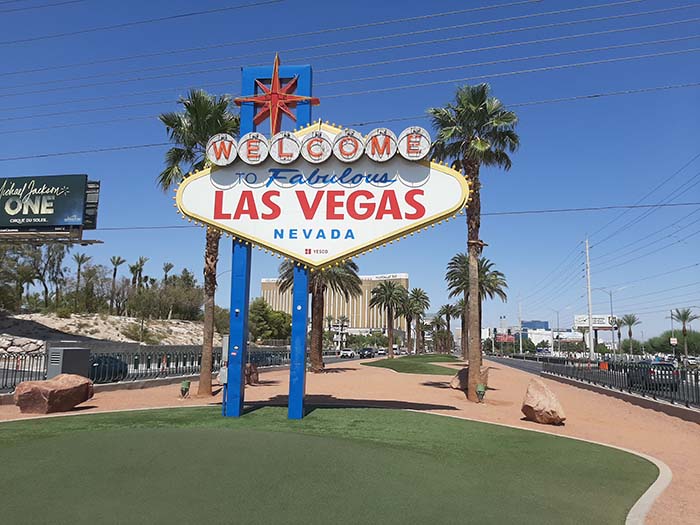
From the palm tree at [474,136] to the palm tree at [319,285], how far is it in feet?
44.8

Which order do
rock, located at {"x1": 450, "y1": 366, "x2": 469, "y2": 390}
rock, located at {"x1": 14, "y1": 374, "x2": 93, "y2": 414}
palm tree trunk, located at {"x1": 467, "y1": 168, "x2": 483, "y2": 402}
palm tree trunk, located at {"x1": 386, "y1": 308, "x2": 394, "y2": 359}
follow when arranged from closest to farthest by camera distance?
1. rock, located at {"x1": 14, "y1": 374, "x2": 93, "y2": 414}
2. palm tree trunk, located at {"x1": 467, "y1": 168, "x2": 483, "y2": 402}
3. rock, located at {"x1": 450, "y1": 366, "x2": 469, "y2": 390}
4. palm tree trunk, located at {"x1": 386, "y1": 308, "x2": 394, "y2": 359}

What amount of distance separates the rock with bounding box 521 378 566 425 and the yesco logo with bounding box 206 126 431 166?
27.3ft

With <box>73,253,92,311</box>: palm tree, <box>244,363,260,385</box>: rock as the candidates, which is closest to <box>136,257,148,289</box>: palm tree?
<box>73,253,92,311</box>: palm tree

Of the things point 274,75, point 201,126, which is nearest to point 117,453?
point 274,75

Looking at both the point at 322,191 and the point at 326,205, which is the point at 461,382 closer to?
the point at 326,205

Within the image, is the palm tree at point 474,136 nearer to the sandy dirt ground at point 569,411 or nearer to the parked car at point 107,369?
the sandy dirt ground at point 569,411

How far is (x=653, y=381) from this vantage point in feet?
72.9

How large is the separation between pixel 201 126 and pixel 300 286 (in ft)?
33.1

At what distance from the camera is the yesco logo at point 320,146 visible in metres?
14.1

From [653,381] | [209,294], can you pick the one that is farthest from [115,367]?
[653,381]

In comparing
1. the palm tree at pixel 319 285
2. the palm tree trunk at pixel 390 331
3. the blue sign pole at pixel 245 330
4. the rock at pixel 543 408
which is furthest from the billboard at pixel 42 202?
the palm tree trunk at pixel 390 331

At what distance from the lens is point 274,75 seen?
1558 cm

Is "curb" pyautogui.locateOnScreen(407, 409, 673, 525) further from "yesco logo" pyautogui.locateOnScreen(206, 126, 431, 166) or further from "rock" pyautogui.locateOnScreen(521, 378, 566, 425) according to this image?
"yesco logo" pyautogui.locateOnScreen(206, 126, 431, 166)

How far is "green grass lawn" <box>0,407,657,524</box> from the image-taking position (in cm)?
652
